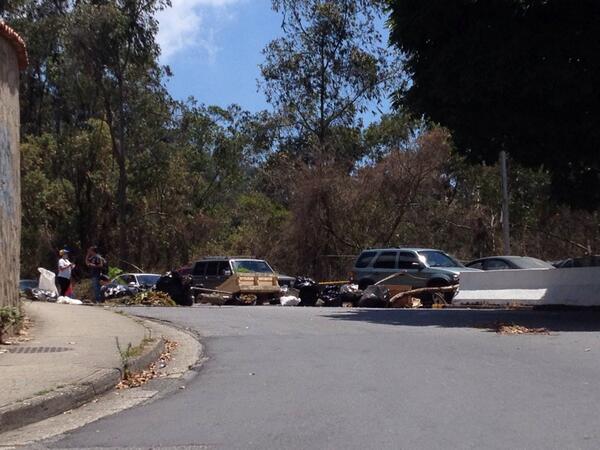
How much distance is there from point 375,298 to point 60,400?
15667mm

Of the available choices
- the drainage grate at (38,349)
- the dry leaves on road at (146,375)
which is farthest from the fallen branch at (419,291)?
the drainage grate at (38,349)

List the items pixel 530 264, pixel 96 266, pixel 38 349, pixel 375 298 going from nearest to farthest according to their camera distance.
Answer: pixel 38 349 < pixel 375 298 < pixel 96 266 < pixel 530 264

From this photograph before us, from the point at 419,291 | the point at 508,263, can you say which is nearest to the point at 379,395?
the point at 419,291

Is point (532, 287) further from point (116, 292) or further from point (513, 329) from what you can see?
point (116, 292)

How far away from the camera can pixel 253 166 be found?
54.2 m

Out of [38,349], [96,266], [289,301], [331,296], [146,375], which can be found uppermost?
[96,266]

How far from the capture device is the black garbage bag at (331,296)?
2495cm

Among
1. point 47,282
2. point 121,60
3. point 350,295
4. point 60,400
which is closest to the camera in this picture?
point 60,400

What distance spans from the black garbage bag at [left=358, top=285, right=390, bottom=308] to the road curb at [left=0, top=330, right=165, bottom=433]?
1321 centimetres

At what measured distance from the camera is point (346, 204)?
39.8 meters

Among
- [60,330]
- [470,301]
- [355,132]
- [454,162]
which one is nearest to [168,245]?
[355,132]

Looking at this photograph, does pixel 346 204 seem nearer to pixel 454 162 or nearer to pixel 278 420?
pixel 454 162

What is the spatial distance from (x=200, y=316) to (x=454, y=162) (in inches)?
945

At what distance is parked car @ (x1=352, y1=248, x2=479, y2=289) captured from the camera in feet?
80.9
